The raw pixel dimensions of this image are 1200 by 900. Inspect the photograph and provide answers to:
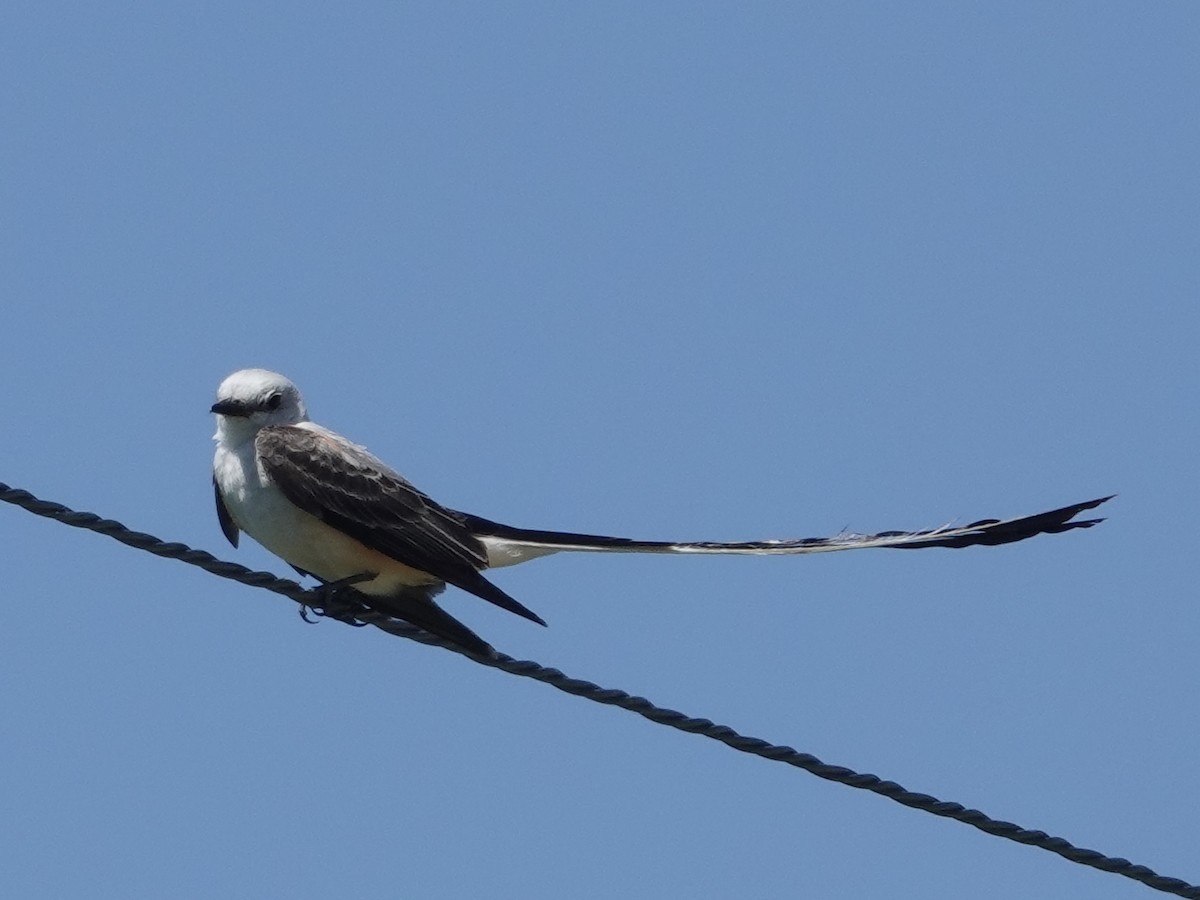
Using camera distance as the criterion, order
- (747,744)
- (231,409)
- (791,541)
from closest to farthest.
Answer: (747,744), (791,541), (231,409)

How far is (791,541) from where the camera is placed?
548 centimetres

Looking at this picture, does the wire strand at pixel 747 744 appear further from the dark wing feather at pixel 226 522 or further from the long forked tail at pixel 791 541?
the dark wing feather at pixel 226 522

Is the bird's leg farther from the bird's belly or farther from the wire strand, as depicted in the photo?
the wire strand

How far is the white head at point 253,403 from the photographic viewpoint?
6.74 meters

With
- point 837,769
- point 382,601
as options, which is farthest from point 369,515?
point 837,769

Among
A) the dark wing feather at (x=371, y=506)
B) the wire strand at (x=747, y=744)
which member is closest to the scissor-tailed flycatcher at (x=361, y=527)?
the dark wing feather at (x=371, y=506)

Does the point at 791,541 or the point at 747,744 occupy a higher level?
the point at 791,541

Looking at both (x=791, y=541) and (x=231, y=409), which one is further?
(x=231, y=409)

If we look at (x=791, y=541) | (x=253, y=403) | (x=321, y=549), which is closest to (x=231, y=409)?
(x=253, y=403)

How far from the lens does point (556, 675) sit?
4586 millimetres

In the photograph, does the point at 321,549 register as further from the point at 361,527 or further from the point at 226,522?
the point at 226,522

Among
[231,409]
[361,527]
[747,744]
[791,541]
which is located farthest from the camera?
[231,409]

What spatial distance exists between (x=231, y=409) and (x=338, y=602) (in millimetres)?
951

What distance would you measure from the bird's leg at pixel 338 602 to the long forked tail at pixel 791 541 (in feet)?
1.57
